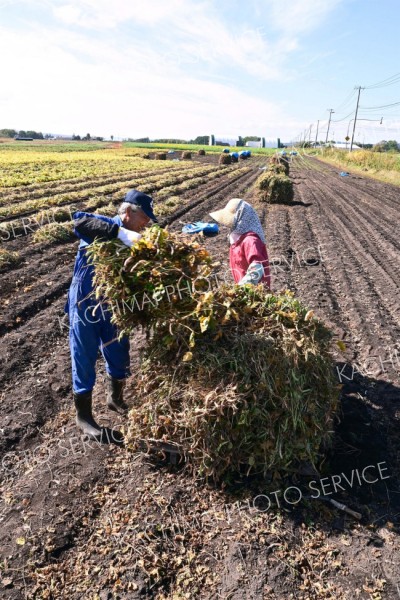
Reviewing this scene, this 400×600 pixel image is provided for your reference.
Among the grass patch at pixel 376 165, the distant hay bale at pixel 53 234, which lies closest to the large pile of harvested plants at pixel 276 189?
the distant hay bale at pixel 53 234

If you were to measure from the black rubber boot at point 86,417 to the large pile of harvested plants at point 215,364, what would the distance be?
1.58ft

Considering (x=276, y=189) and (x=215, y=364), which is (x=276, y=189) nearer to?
(x=276, y=189)

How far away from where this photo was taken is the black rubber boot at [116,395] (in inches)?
156

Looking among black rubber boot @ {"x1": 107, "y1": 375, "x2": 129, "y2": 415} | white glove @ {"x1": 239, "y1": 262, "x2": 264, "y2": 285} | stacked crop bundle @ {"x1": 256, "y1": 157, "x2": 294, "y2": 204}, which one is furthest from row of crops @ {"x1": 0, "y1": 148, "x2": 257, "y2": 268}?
white glove @ {"x1": 239, "y1": 262, "x2": 264, "y2": 285}

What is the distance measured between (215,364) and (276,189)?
14147 mm

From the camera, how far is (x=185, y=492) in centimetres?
317

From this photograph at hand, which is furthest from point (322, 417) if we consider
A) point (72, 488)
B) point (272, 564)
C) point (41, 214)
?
point (41, 214)

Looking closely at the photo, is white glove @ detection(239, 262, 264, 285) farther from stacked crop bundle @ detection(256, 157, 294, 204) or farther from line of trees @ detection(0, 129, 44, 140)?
line of trees @ detection(0, 129, 44, 140)

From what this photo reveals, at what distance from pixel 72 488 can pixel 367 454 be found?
232 cm

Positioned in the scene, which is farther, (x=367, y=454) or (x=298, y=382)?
(x=367, y=454)

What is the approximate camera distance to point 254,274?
3.76m

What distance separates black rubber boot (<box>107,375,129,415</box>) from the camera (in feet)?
13.0

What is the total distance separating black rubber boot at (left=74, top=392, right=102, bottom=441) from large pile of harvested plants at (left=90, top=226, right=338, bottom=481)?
483 millimetres

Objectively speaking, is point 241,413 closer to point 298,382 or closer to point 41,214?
point 298,382
